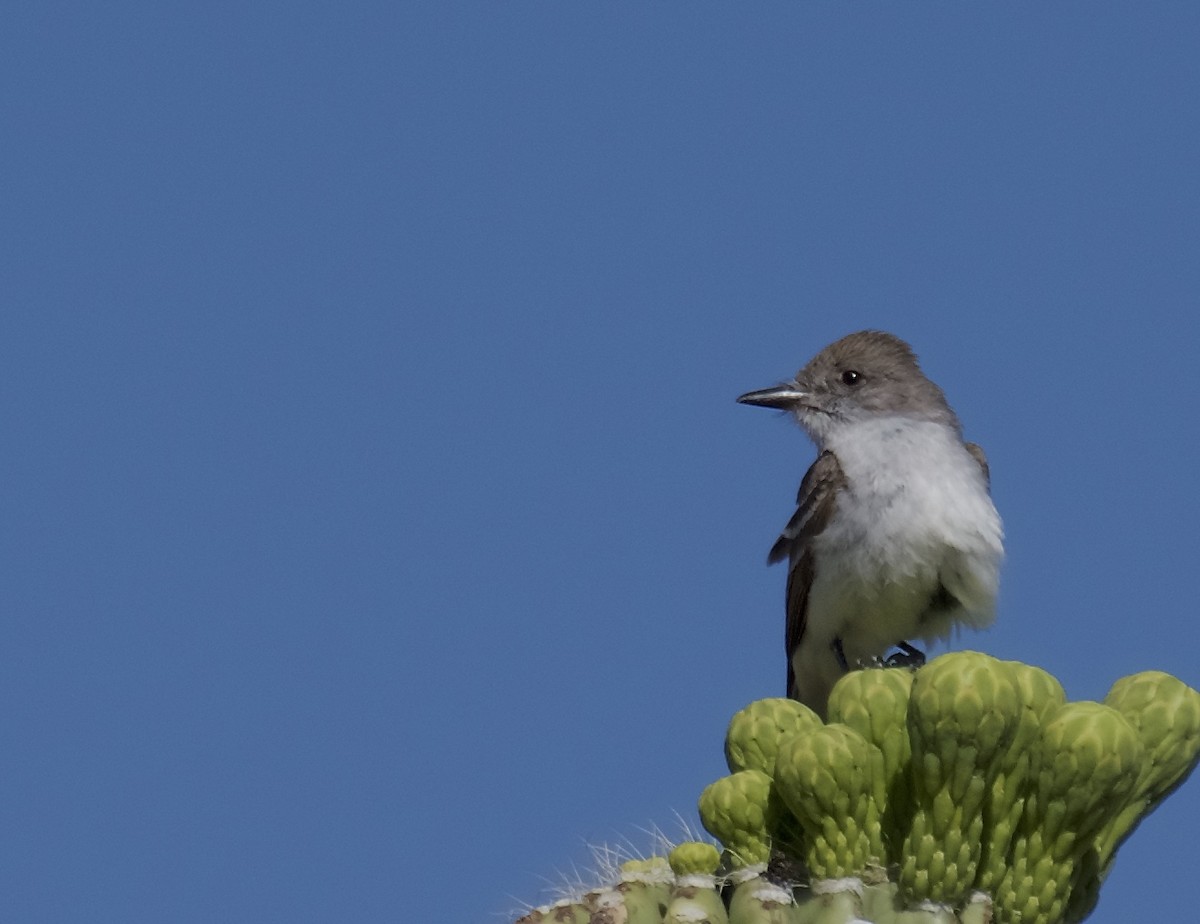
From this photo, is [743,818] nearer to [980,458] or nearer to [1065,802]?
[1065,802]

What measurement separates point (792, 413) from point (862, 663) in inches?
62.0

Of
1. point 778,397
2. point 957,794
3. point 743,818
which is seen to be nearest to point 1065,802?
point 957,794

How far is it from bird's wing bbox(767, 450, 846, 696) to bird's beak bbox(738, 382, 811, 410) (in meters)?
0.54

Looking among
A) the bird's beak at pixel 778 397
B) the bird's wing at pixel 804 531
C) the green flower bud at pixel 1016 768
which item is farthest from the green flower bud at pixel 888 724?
the bird's beak at pixel 778 397

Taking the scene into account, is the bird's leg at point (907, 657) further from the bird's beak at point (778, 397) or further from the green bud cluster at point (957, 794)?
the green bud cluster at point (957, 794)

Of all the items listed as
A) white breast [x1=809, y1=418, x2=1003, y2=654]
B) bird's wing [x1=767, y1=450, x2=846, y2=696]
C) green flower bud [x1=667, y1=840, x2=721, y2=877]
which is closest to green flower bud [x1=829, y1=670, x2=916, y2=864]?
green flower bud [x1=667, y1=840, x2=721, y2=877]

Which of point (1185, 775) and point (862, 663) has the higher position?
point (862, 663)

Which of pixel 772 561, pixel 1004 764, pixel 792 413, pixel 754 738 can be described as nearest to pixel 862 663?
pixel 772 561

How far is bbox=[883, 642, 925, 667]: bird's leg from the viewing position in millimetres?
9568

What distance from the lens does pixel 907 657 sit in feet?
31.8

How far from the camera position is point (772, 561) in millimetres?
10039

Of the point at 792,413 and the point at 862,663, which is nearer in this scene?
the point at 862,663

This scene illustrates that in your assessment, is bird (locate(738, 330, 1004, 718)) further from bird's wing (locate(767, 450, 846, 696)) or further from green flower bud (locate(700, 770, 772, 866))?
green flower bud (locate(700, 770, 772, 866))

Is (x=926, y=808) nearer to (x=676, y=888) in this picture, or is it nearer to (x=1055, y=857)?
(x=1055, y=857)
